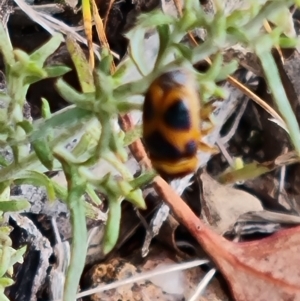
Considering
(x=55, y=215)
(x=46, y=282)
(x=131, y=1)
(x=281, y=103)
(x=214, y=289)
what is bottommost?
(x=214, y=289)

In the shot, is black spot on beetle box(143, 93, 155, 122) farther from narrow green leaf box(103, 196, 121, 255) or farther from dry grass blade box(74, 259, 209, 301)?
dry grass blade box(74, 259, 209, 301)

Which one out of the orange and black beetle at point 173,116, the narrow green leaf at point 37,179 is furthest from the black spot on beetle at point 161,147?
the narrow green leaf at point 37,179

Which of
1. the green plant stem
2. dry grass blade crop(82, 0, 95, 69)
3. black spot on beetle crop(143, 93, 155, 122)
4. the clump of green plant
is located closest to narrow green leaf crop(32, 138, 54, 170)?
the clump of green plant

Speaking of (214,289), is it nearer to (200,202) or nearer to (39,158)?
(200,202)

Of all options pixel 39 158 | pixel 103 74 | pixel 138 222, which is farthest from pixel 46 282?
pixel 103 74

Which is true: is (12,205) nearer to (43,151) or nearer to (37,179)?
(37,179)

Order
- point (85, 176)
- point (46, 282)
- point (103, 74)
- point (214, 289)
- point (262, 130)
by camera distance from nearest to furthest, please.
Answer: point (103, 74)
point (85, 176)
point (46, 282)
point (214, 289)
point (262, 130)

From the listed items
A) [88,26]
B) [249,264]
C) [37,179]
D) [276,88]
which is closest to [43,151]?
[37,179]
